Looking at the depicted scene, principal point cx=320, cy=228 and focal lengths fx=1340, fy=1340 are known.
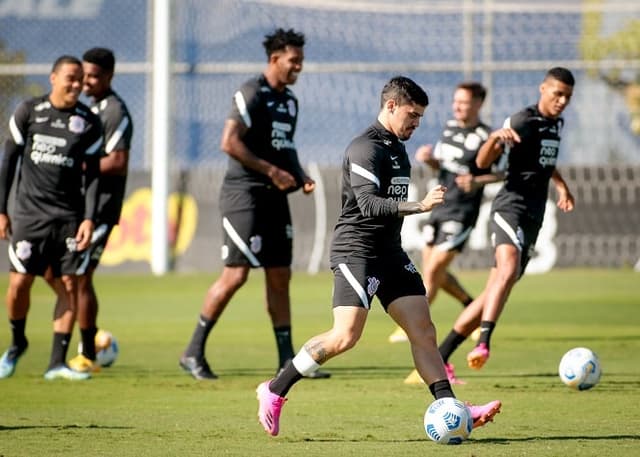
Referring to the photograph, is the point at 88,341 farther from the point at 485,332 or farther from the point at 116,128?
the point at 485,332

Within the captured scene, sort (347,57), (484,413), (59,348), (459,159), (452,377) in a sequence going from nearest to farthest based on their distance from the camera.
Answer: (484,413), (452,377), (59,348), (459,159), (347,57)

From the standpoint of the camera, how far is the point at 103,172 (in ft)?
37.3

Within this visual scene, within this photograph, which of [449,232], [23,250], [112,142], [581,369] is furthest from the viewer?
[449,232]

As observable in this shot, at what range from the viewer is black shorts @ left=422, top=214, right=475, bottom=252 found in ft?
44.9

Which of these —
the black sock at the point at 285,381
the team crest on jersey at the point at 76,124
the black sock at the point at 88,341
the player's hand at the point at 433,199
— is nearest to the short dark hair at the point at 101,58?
the team crest on jersey at the point at 76,124

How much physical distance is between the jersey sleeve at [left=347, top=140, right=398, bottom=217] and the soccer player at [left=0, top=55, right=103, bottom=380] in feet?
11.6

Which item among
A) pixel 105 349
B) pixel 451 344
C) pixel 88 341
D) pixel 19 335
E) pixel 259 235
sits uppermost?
pixel 259 235

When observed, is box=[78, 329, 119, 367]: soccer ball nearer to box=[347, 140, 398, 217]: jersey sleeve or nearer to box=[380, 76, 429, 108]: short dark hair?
box=[347, 140, 398, 217]: jersey sleeve

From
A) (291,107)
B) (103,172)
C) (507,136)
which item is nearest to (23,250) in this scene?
(103,172)

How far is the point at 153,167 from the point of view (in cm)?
2261

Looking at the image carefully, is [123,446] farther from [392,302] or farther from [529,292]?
[529,292]

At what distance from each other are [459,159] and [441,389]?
643 cm

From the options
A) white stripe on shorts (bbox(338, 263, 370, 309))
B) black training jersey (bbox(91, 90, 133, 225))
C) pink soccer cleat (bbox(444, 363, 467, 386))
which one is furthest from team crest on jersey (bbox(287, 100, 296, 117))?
white stripe on shorts (bbox(338, 263, 370, 309))

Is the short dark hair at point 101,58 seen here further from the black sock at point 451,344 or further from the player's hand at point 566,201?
the player's hand at point 566,201
